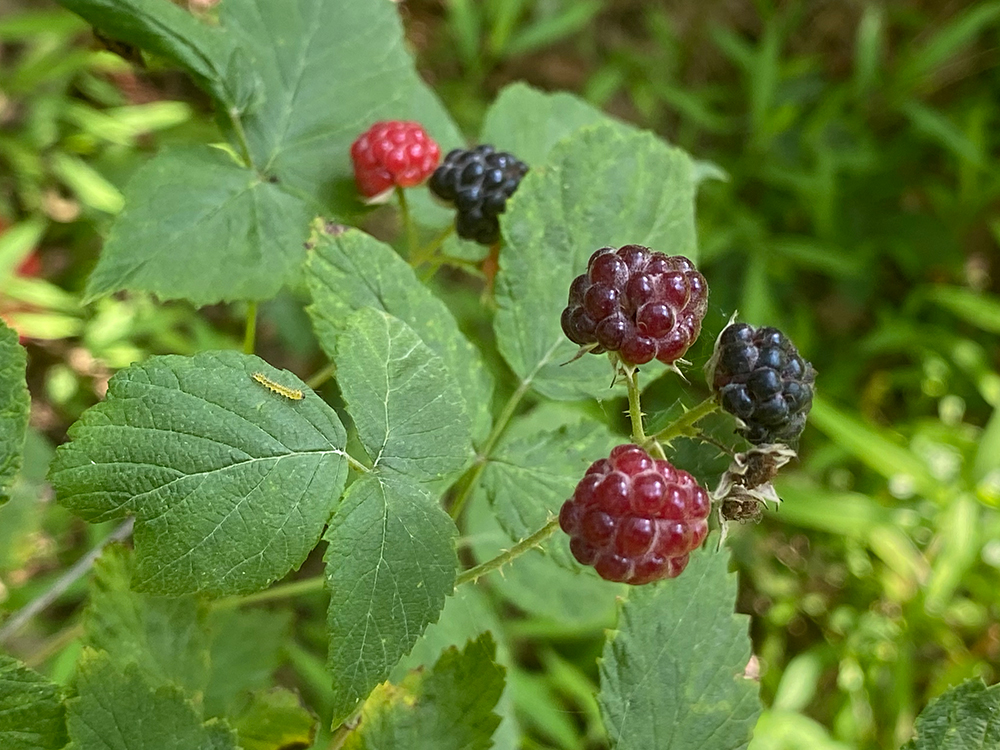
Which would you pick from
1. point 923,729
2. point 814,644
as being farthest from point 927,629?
→ point 923,729

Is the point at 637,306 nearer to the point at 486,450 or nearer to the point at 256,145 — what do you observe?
the point at 486,450

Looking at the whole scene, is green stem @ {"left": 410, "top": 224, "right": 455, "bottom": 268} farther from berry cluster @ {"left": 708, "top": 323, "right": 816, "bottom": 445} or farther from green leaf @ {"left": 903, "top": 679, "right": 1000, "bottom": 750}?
green leaf @ {"left": 903, "top": 679, "right": 1000, "bottom": 750}

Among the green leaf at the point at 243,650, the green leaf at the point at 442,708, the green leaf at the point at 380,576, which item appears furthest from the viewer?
the green leaf at the point at 243,650

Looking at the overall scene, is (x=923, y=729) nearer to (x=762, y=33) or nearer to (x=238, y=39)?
(x=238, y=39)

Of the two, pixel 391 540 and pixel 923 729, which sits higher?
pixel 391 540

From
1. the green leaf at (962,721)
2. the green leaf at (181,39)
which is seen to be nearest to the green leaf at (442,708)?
the green leaf at (962,721)

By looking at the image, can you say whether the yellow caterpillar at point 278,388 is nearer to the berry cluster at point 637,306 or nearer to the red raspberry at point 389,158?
the berry cluster at point 637,306
